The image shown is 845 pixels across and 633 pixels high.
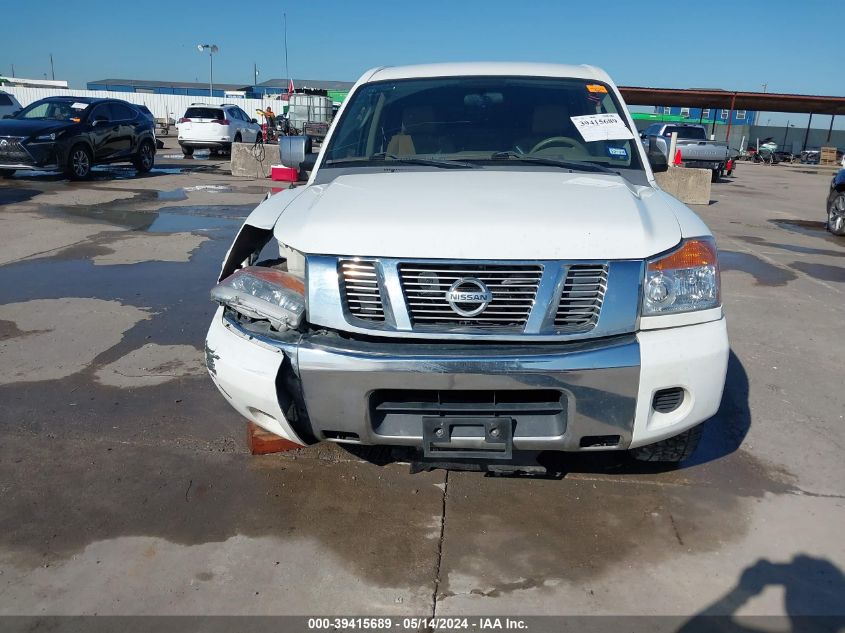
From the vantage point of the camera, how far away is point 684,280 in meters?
2.70

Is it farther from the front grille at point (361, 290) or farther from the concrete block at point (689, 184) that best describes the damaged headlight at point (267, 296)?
the concrete block at point (689, 184)

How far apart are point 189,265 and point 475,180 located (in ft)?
16.4

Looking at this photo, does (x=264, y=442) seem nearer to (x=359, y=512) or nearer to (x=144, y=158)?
(x=359, y=512)

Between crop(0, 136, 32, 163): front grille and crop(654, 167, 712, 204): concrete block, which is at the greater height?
crop(0, 136, 32, 163): front grille

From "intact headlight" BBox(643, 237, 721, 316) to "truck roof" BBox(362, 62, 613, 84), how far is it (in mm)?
1884

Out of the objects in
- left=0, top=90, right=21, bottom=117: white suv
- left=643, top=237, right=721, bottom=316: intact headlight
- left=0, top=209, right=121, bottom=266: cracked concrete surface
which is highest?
left=643, top=237, right=721, bottom=316: intact headlight

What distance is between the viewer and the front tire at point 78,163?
14688mm

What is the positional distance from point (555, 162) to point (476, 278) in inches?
54.9

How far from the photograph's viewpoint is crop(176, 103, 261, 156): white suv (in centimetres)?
2308

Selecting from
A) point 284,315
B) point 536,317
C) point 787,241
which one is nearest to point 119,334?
point 284,315

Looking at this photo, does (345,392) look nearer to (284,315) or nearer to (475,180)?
(284,315)

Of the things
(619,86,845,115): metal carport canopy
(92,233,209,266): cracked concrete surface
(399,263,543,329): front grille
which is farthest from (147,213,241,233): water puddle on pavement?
(619,86,845,115): metal carport canopy

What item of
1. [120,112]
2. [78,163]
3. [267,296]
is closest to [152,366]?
[267,296]

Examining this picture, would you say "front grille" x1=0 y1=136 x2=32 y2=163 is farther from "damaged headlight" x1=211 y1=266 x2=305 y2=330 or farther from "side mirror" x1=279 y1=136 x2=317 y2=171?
"damaged headlight" x1=211 y1=266 x2=305 y2=330
